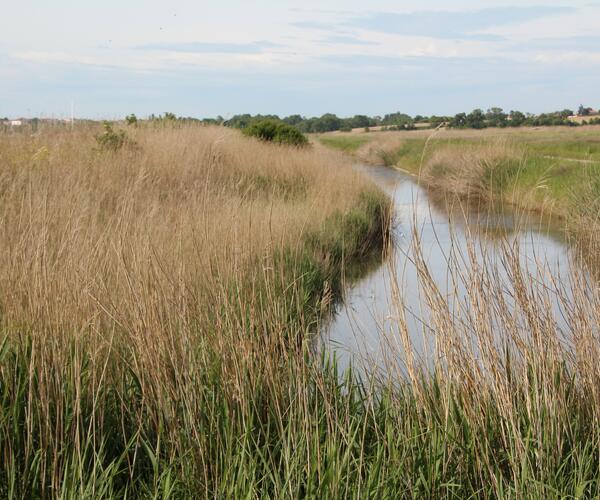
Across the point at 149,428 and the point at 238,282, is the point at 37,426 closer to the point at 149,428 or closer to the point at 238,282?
the point at 149,428

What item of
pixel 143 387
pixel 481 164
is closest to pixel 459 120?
pixel 143 387

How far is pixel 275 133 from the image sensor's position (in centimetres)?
2106

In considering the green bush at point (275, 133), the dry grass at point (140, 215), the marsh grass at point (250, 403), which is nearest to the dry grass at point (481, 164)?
the dry grass at point (140, 215)

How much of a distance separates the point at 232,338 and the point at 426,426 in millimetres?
879

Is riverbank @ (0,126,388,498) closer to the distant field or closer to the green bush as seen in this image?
the distant field

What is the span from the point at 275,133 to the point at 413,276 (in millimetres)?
13438

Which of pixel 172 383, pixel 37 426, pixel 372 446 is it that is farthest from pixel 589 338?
pixel 37 426

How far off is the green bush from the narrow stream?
363 inches

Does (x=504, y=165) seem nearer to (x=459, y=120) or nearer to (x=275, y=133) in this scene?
(x=275, y=133)

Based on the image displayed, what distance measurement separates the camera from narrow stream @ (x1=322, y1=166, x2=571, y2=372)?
318 cm

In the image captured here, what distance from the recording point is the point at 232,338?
314cm

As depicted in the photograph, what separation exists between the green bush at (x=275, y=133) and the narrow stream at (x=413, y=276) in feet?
30.3

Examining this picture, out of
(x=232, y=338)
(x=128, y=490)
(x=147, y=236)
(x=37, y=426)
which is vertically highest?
(x=147, y=236)

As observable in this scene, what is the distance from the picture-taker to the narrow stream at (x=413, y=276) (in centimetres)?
318
